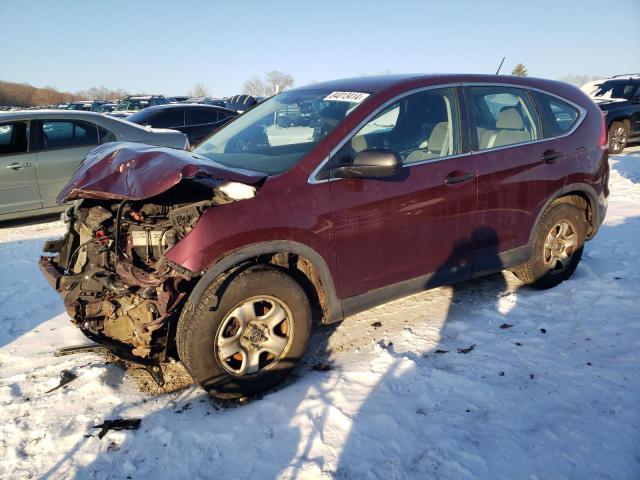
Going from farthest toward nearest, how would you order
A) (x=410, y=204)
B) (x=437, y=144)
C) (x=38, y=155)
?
1. (x=38, y=155)
2. (x=437, y=144)
3. (x=410, y=204)

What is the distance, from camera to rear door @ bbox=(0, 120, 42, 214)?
6449mm

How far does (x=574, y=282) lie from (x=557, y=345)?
1.30 meters

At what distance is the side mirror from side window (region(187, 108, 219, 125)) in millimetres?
8744

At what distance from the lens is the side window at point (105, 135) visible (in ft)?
23.2

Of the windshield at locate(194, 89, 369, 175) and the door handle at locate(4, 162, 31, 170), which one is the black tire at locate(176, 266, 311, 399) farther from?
the door handle at locate(4, 162, 31, 170)

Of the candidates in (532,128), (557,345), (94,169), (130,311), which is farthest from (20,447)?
(532,128)

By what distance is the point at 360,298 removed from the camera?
331cm

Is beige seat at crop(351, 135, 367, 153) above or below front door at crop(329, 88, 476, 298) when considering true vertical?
above

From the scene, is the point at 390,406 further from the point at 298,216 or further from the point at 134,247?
the point at 134,247

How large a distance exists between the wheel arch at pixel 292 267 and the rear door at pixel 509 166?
1.38 meters

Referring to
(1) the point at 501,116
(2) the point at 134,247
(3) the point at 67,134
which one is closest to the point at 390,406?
(2) the point at 134,247

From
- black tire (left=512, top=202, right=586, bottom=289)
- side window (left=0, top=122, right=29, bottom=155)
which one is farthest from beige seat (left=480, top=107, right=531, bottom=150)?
side window (left=0, top=122, right=29, bottom=155)

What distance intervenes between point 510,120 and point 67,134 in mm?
5967

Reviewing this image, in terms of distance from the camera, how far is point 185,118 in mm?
10883
